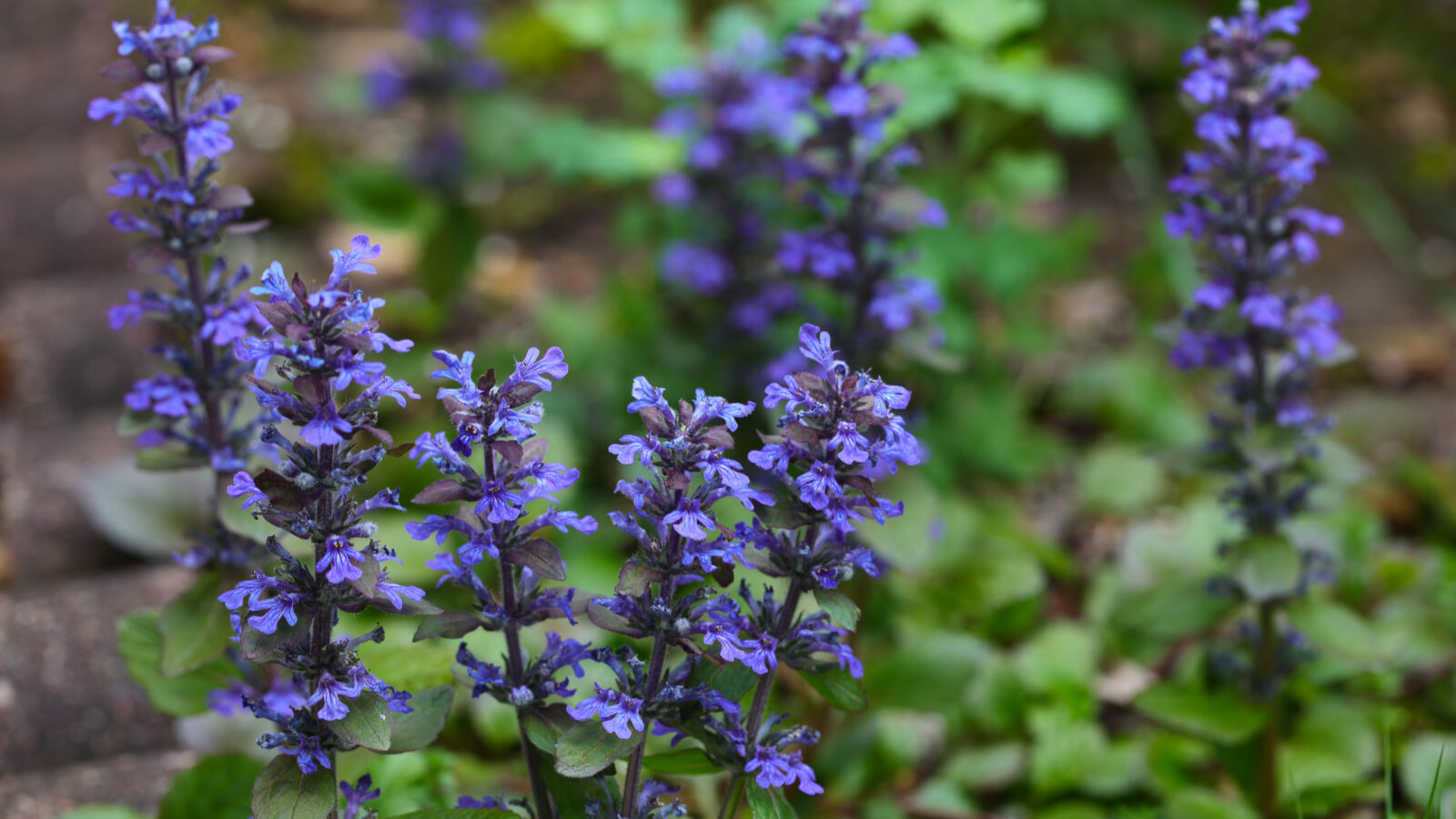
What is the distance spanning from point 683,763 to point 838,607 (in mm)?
490

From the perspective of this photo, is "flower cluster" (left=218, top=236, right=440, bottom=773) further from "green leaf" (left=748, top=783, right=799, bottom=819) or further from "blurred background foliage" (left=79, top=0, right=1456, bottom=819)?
"green leaf" (left=748, top=783, right=799, bottom=819)

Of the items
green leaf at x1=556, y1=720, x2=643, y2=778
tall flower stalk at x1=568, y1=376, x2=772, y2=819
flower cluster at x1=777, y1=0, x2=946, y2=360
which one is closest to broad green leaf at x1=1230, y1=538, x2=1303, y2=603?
flower cluster at x1=777, y1=0, x2=946, y2=360

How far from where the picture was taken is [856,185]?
3270mm

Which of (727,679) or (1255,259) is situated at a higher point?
(1255,259)

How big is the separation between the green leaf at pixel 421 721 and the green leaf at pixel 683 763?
41cm

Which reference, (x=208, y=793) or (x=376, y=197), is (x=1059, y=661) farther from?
(x=376, y=197)

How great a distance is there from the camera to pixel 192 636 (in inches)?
103

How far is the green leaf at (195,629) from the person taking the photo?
2566 millimetres

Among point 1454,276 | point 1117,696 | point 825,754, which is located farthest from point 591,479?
point 1454,276

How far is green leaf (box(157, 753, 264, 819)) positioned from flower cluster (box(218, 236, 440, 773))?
2.10 feet

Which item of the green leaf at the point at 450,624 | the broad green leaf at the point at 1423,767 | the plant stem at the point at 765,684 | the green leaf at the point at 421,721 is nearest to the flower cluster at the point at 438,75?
the green leaf at the point at 421,721

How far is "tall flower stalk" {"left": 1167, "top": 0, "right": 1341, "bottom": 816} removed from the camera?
282 cm

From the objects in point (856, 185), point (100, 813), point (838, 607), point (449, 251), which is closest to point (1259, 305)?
point (856, 185)

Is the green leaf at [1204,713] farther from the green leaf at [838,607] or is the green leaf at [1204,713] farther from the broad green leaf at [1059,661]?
the green leaf at [838,607]
